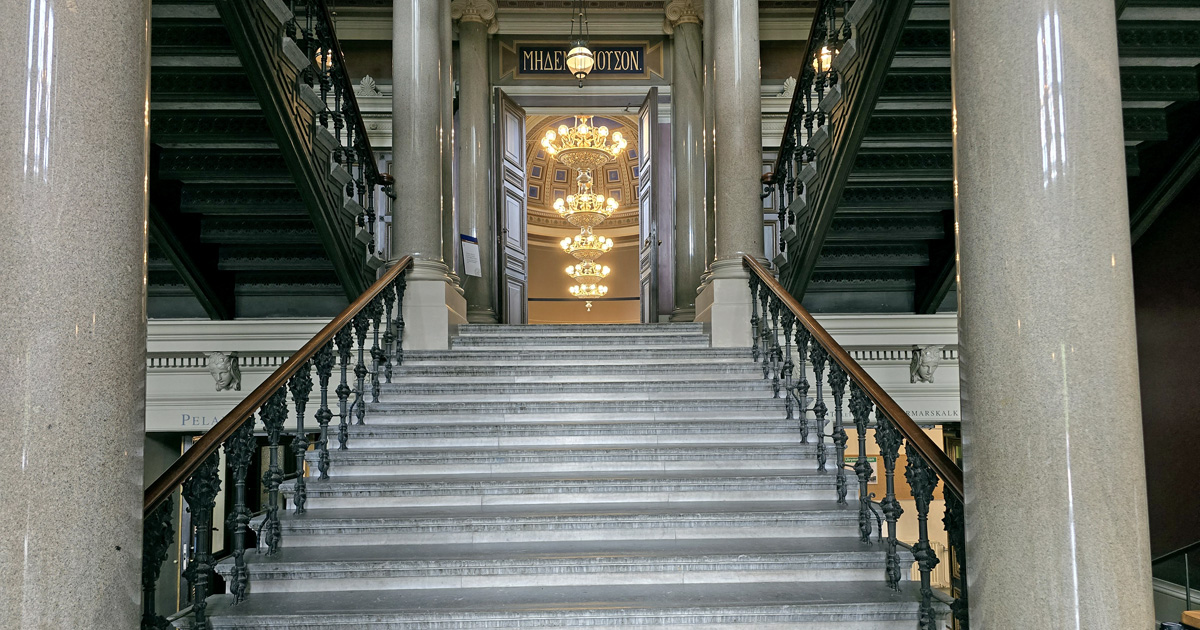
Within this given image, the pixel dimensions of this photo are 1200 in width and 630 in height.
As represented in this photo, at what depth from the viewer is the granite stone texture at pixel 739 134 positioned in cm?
605

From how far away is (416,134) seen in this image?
611cm

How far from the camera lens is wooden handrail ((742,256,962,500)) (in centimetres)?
276

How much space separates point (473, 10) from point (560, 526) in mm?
7103

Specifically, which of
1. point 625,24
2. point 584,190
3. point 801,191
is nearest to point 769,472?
point 801,191

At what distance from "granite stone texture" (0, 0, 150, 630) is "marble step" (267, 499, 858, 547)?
4.98 ft

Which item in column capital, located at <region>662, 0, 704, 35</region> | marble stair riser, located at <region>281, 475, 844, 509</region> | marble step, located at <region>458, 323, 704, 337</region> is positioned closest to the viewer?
marble stair riser, located at <region>281, 475, 844, 509</region>

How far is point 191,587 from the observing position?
2.92 m

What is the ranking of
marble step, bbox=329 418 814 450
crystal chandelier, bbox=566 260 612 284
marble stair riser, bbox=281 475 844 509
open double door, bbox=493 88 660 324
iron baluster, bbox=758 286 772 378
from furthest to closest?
crystal chandelier, bbox=566 260 612 284 → open double door, bbox=493 88 660 324 → iron baluster, bbox=758 286 772 378 → marble step, bbox=329 418 814 450 → marble stair riser, bbox=281 475 844 509

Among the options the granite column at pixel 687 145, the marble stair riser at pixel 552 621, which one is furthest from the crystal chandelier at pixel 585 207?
the marble stair riser at pixel 552 621

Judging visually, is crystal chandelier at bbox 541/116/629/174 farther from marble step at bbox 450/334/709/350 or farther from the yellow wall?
marble step at bbox 450/334/709/350

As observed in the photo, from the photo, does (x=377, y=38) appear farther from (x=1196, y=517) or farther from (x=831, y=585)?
(x=1196, y=517)

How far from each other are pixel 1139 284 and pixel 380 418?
5676mm

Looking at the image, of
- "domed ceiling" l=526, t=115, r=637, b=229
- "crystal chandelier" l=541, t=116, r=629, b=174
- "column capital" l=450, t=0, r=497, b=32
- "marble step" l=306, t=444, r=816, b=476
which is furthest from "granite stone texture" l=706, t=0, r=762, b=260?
"domed ceiling" l=526, t=115, r=637, b=229

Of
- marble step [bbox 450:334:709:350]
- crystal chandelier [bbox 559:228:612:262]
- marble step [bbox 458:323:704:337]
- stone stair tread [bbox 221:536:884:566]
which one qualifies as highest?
crystal chandelier [bbox 559:228:612:262]
